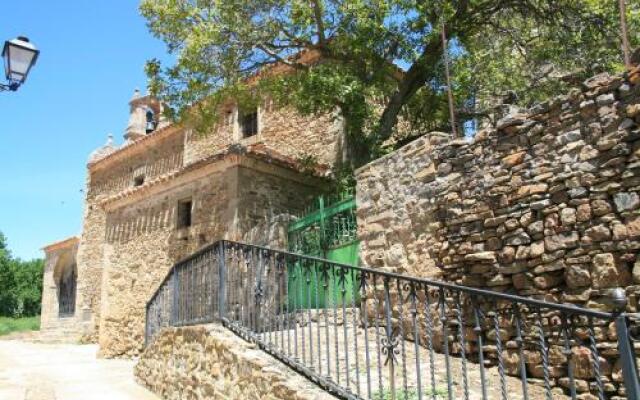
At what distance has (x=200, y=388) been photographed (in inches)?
228

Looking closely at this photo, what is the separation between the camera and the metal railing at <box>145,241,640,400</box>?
3588 millimetres

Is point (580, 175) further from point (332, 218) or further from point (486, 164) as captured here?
point (332, 218)

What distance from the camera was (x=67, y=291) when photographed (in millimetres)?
23578

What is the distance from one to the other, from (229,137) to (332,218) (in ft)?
27.8

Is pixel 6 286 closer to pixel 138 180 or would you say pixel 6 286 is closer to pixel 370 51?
pixel 138 180

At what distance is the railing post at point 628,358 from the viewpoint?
2287 mm

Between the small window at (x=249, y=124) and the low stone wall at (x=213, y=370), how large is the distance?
9.27 metres

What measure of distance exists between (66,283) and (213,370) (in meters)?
21.2

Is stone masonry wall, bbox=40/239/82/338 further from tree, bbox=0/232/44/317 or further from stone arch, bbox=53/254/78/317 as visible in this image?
tree, bbox=0/232/44/317

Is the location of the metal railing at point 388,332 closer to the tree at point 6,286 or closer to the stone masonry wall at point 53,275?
the stone masonry wall at point 53,275

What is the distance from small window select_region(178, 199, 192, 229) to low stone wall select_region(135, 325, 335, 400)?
176 inches

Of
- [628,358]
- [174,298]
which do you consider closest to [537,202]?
[628,358]

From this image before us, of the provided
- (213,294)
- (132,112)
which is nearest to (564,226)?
(213,294)

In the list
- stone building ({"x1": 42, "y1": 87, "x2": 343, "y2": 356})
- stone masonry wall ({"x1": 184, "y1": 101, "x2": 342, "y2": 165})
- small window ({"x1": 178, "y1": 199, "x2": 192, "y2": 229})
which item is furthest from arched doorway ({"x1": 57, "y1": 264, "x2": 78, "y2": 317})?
small window ({"x1": 178, "y1": 199, "x2": 192, "y2": 229})
